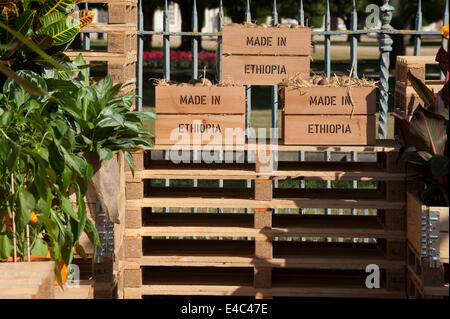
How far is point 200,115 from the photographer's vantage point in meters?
4.70

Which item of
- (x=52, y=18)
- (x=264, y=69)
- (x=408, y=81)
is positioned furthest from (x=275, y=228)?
(x=52, y=18)

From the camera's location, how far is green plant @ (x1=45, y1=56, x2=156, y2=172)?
4.01m

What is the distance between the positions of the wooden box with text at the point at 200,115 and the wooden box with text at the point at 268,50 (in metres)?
0.19

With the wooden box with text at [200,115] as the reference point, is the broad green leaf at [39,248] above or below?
below

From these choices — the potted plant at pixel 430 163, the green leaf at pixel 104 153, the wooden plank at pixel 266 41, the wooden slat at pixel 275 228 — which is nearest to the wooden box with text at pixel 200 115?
the wooden plank at pixel 266 41

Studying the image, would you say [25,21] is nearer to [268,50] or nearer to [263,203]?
[268,50]

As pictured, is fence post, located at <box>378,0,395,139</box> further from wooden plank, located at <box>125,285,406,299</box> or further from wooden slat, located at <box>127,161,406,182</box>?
wooden plank, located at <box>125,285,406,299</box>

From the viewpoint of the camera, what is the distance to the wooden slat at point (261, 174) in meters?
4.65

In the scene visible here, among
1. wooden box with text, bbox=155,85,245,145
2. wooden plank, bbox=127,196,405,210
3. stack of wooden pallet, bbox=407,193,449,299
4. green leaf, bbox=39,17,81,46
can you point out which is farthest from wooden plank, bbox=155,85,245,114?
stack of wooden pallet, bbox=407,193,449,299

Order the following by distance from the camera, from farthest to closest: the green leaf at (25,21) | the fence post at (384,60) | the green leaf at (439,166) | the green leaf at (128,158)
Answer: the fence post at (384,60) < the green leaf at (128,158) < the green leaf at (25,21) < the green leaf at (439,166)

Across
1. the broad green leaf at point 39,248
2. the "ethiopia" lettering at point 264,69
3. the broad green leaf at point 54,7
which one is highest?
the broad green leaf at point 54,7

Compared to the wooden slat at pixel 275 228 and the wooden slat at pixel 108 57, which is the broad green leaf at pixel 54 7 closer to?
the wooden slat at pixel 108 57

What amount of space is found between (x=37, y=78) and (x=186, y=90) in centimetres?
105

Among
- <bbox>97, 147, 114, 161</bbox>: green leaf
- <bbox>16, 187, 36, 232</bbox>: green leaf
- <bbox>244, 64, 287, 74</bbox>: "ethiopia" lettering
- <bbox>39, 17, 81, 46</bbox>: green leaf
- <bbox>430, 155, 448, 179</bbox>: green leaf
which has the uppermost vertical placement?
<bbox>39, 17, 81, 46</bbox>: green leaf
